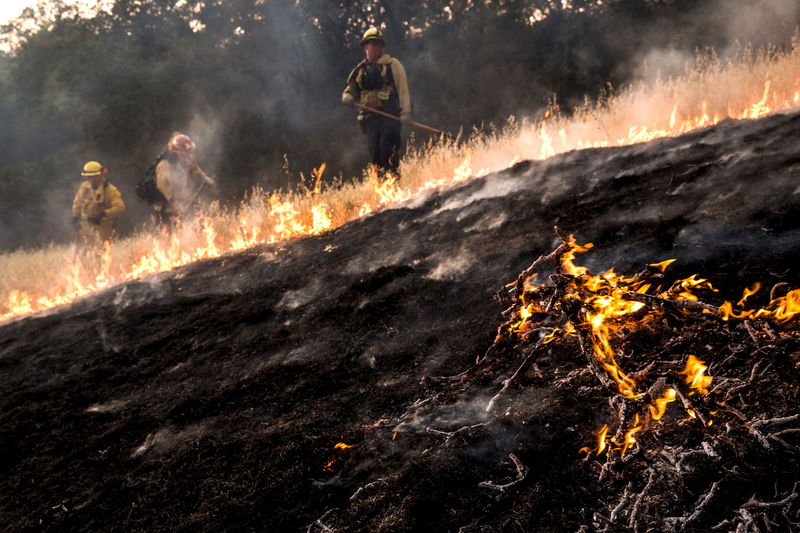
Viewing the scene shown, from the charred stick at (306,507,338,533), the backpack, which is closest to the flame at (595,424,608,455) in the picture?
the charred stick at (306,507,338,533)

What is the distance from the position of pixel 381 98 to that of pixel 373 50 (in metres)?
0.68

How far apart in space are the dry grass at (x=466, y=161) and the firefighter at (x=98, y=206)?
2.94 ft

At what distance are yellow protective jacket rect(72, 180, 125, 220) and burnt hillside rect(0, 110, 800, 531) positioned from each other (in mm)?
3308

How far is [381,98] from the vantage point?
311 inches

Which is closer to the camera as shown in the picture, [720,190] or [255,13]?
[720,190]

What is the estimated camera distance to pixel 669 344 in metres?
→ 2.23

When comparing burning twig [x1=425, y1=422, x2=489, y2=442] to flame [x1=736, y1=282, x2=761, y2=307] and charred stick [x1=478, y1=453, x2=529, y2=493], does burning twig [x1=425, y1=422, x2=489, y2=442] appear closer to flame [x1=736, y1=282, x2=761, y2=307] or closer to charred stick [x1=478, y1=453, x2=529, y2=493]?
charred stick [x1=478, y1=453, x2=529, y2=493]

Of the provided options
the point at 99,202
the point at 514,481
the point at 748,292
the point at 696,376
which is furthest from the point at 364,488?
the point at 99,202

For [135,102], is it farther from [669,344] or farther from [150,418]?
[669,344]

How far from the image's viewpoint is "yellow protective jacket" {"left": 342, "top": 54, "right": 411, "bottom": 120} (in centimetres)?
793

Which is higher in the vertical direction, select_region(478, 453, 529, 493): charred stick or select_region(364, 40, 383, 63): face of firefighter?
select_region(364, 40, 383, 63): face of firefighter

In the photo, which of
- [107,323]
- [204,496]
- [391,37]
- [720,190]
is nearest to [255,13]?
[391,37]

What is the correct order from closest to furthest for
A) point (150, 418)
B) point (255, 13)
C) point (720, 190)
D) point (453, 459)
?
1. point (453, 459)
2. point (150, 418)
3. point (720, 190)
4. point (255, 13)

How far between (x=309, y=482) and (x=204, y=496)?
533mm
